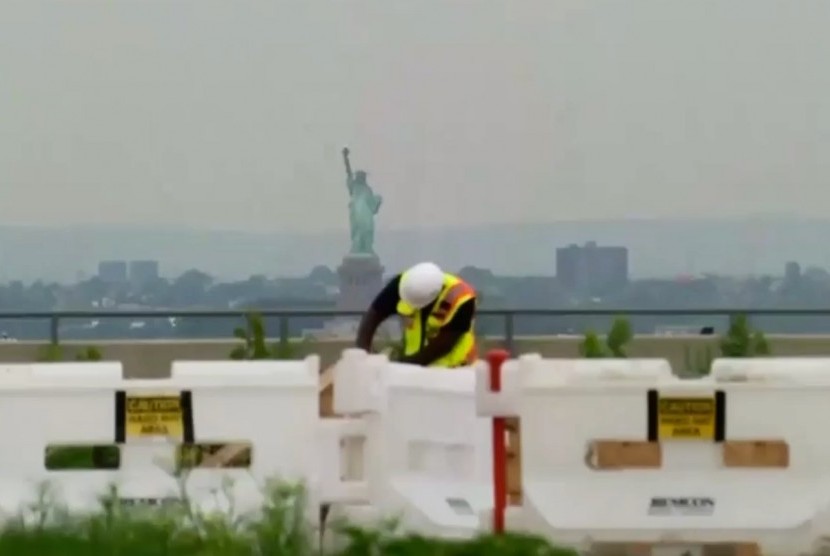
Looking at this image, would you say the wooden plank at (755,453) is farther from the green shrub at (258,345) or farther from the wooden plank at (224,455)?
the green shrub at (258,345)

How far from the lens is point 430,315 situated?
34.9 feet

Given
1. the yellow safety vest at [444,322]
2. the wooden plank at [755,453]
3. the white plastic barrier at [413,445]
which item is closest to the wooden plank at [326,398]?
the yellow safety vest at [444,322]

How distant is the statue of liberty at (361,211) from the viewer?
20625mm

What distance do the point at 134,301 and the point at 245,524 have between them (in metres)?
13.1

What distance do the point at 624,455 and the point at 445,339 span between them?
2.80 metres

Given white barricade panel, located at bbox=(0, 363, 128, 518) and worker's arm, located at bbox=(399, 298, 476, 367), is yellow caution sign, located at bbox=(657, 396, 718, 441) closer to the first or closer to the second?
white barricade panel, located at bbox=(0, 363, 128, 518)

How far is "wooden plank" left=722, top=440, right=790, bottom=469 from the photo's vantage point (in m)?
7.59

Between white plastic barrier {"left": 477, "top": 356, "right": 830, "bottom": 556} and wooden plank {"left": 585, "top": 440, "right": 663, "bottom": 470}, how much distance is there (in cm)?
1

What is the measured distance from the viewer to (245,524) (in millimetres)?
6336

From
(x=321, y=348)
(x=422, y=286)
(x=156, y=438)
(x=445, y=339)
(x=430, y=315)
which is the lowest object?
(x=321, y=348)

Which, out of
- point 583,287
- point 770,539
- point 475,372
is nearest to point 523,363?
point 475,372

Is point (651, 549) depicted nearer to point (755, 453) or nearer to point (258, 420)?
point (755, 453)

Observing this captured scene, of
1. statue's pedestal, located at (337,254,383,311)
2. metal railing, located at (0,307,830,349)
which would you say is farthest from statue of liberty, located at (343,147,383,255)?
metal railing, located at (0,307,830,349)

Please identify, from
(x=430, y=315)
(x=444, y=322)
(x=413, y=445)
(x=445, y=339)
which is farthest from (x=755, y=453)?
(x=430, y=315)
